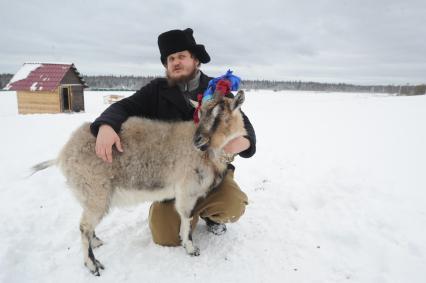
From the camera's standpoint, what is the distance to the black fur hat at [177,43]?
14.0 ft

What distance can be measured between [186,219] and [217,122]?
1432 mm

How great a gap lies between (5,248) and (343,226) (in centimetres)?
481

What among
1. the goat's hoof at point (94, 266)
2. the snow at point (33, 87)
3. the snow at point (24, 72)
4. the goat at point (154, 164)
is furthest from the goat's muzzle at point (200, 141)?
the snow at point (24, 72)

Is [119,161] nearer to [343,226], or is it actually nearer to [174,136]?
[174,136]

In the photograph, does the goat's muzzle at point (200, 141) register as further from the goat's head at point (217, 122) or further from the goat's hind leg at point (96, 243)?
the goat's hind leg at point (96, 243)

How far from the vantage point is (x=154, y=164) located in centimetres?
381

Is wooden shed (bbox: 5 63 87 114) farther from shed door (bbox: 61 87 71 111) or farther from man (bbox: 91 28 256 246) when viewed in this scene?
man (bbox: 91 28 256 246)

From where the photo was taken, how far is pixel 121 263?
3775 mm

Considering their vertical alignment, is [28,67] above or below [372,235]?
above

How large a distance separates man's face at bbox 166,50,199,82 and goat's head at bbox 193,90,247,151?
35.1 inches

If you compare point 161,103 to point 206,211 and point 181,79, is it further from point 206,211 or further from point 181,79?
point 206,211

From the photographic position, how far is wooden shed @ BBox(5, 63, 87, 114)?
2255 centimetres

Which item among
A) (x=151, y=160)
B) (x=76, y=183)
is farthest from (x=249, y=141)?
(x=76, y=183)

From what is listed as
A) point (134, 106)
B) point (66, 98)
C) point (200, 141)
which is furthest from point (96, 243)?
point (66, 98)
